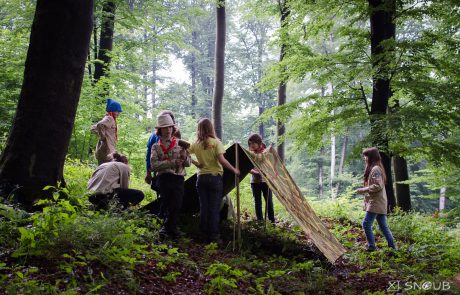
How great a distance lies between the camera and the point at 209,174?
6.41 metres

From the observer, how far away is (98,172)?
562 cm

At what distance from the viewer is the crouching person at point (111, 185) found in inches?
217

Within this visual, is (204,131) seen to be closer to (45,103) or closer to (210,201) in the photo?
(210,201)

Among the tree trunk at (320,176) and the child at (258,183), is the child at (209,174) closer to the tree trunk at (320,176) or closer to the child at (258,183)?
the child at (258,183)

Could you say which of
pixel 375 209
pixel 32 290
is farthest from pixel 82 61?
pixel 375 209

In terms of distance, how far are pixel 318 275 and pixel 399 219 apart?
219 inches

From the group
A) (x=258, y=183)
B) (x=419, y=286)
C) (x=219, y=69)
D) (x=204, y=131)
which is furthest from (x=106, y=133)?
(x=219, y=69)

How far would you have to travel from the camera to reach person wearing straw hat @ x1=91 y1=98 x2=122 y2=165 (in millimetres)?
6345

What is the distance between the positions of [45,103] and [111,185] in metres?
1.44

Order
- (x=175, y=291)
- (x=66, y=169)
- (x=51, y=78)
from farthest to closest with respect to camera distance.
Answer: (x=66, y=169) → (x=51, y=78) → (x=175, y=291)

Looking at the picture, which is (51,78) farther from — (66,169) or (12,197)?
(66,169)

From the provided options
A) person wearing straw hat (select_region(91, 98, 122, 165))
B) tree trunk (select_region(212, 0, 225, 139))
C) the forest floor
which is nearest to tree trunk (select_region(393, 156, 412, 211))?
the forest floor

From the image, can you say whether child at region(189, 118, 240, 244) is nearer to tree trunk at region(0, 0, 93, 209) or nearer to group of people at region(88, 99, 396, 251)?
group of people at region(88, 99, 396, 251)

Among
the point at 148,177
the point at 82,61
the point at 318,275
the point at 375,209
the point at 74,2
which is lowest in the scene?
the point at 318,275
